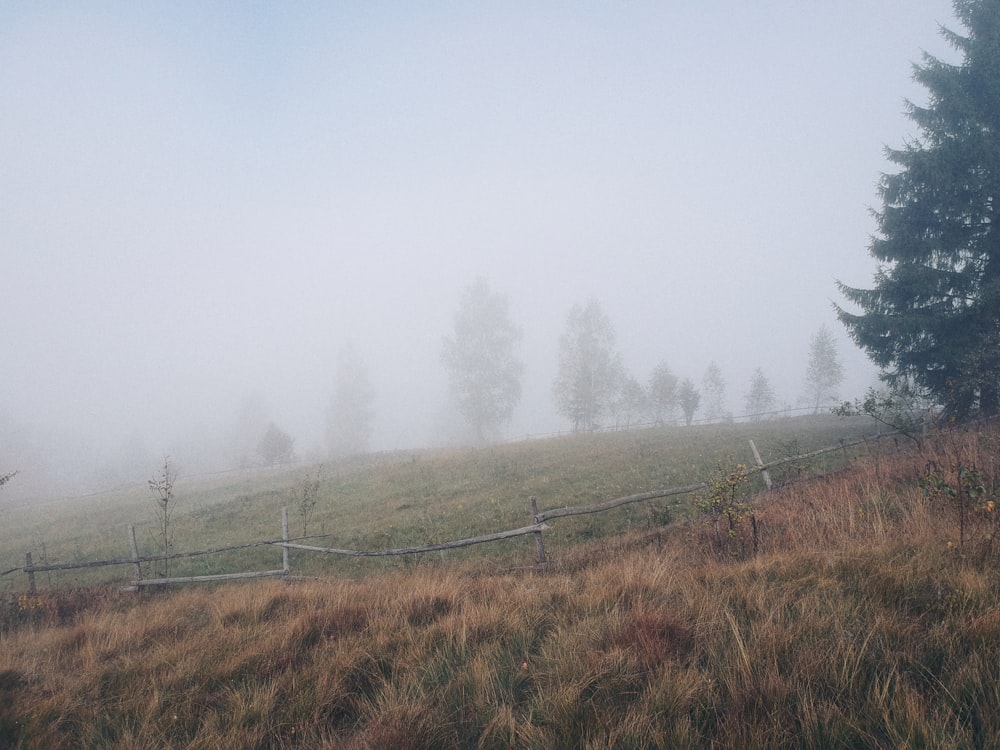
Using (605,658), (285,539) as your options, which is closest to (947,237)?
(605,658)

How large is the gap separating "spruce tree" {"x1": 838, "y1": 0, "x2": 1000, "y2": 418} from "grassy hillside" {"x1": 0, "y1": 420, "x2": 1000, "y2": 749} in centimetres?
727

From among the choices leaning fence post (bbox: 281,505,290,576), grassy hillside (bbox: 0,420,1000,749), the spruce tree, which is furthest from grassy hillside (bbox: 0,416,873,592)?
grassy hillside (bbox: 0,420,1000,749)

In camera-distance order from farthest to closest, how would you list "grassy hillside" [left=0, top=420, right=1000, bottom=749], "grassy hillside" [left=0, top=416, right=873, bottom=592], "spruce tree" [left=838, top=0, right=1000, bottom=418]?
1. "spruce tree" [left=838, top=0, right=1000, bottom=418]
2. "grassy hillside" [left=0, top=416, right=873, bottom=592]
3. "grassy hillside" [left=0, top=420, right=1000, bottom=749]

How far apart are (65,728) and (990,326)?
1724 cm

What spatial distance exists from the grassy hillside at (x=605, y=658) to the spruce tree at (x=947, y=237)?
7271 millimetres

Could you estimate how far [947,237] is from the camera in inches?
434

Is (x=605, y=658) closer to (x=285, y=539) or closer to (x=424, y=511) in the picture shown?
(x=285, y=539)

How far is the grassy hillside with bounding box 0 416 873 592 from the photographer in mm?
9617

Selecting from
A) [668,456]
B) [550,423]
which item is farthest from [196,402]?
[668,456]

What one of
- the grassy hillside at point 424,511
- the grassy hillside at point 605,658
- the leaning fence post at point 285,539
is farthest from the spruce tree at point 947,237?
the leaning fence post at point 285,539

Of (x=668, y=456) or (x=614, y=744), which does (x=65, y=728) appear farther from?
(x=668, y=456)

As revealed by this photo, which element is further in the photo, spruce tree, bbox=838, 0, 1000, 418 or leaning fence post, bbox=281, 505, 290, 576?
spruce tree, bbox=838, 0, 1000, 418

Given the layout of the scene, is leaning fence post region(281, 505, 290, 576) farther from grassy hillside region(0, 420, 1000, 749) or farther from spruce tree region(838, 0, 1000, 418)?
spruce tree region(838, 0, 1000, 418)

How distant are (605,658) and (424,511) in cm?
1077
